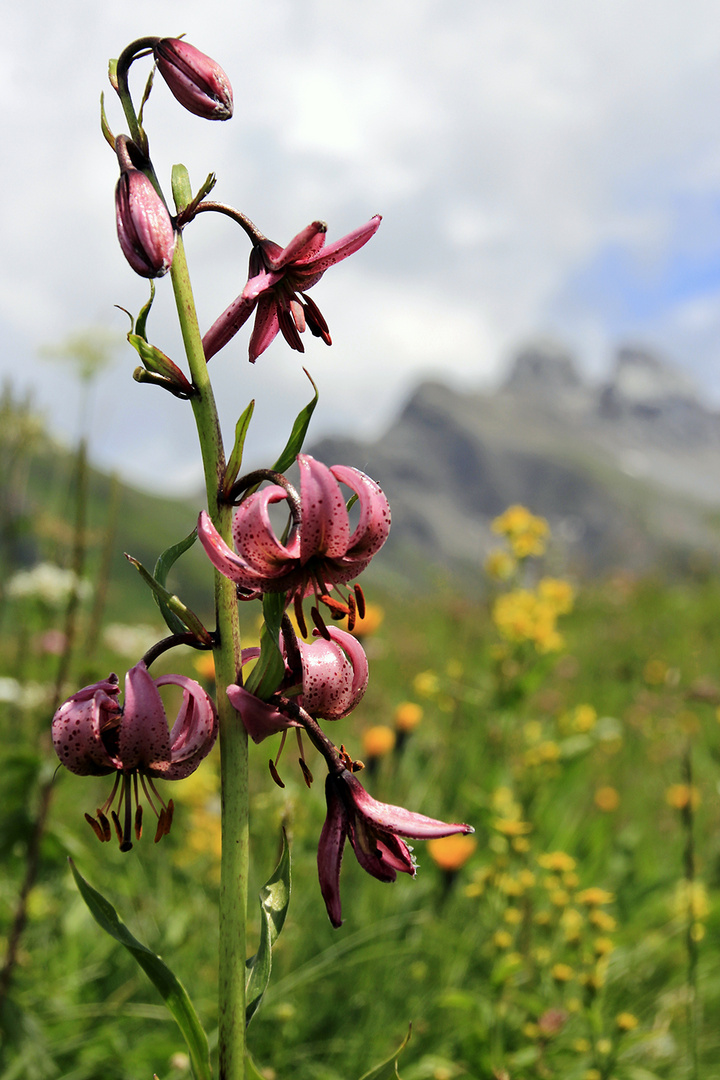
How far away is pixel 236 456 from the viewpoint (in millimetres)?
950

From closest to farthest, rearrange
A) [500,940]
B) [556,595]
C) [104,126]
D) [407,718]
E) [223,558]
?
[223,558], [104,126], [500,940], [556,595], [407,718]

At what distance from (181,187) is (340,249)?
0.69 feet

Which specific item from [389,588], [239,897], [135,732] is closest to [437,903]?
[239,897]

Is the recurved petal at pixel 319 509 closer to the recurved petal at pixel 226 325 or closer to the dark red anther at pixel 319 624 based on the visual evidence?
the dark red anther at pixel 319 624

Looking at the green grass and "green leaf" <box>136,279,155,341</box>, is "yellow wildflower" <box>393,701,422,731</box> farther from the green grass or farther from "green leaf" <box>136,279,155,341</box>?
"green leaf" <box>136,279,155,341</box>

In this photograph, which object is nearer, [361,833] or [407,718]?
[361,833]

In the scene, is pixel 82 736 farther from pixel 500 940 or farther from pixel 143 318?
pixel 500 940

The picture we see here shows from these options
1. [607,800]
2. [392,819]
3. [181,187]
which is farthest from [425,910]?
[181,187]

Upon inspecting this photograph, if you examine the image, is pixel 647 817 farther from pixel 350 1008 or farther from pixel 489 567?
pixel 350 1008

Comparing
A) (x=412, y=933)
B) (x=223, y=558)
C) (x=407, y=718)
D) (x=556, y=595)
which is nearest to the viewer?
(x=223, y=558)

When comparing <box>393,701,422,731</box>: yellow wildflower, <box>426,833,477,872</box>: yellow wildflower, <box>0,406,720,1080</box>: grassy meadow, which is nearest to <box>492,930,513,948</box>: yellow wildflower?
<box>0,406,720,1080</box>: grassy meadow

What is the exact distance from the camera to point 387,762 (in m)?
3.45

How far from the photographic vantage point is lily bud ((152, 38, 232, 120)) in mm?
1016

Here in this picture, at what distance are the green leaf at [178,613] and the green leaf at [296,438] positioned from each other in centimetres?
18
